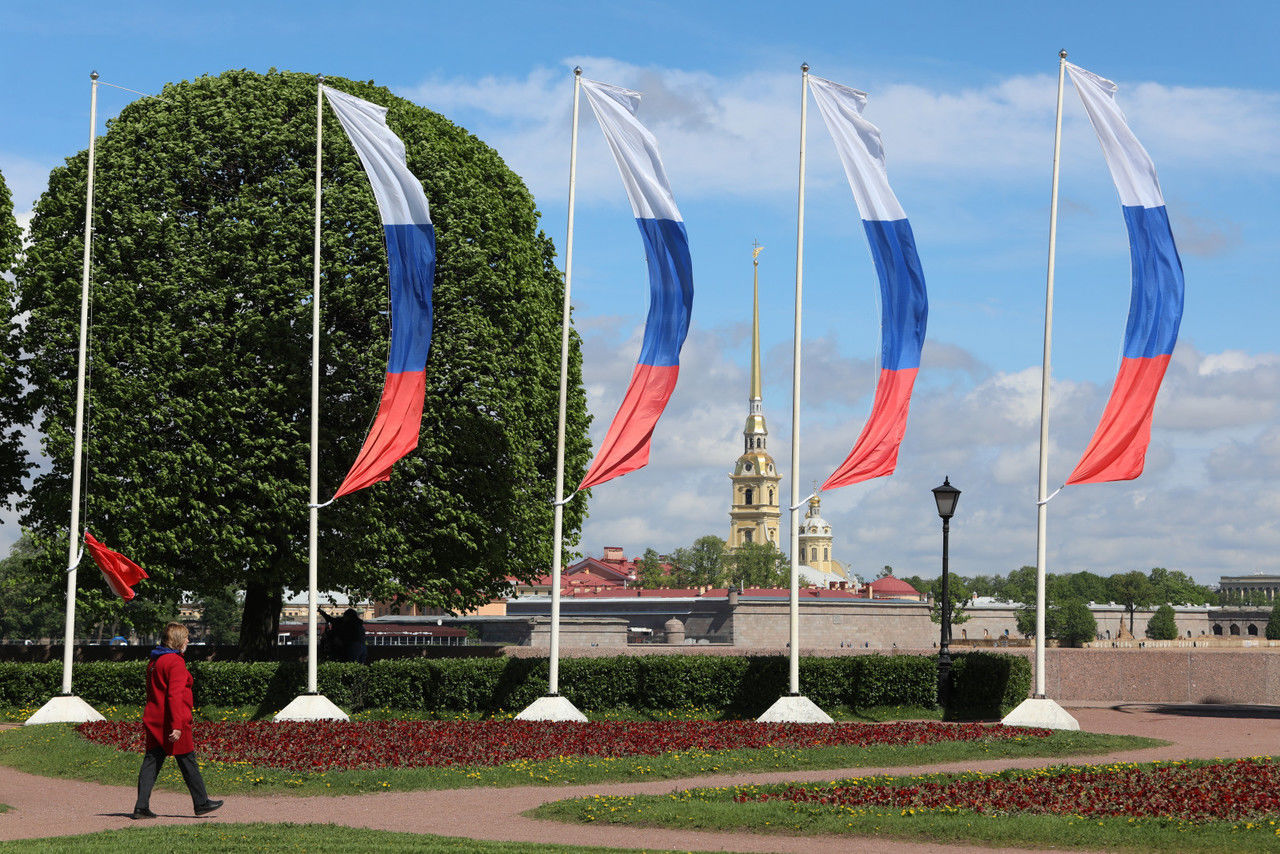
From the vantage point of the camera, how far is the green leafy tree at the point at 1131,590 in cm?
18125

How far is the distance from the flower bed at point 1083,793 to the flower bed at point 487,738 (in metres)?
4.00

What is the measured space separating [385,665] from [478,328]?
25.3 ft

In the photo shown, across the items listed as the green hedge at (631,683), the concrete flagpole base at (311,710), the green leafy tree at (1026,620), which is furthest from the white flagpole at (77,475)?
the green leafy tree at (1026,620)

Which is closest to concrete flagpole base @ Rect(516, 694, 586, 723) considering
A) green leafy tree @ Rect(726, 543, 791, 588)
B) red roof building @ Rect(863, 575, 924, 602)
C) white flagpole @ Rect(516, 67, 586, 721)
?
white flagpole @ Rect(516, 67, 586, 721)

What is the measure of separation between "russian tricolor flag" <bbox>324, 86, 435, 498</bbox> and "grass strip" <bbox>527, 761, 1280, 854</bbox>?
1103 centimetres

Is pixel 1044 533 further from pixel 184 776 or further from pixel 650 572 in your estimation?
pixel 650 572

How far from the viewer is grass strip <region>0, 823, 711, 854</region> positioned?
1155 centimetres

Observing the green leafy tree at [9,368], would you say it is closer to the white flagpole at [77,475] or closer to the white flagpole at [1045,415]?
the white flagpole at [77,475]

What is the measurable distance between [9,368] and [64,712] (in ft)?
29.1

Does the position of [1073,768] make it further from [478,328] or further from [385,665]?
[478,328]

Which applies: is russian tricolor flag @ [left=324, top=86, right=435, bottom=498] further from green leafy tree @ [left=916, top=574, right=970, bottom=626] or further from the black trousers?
green leafy tree @ [left=916, top=574, right=970, bottom=626]

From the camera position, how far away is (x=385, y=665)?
25609 millimetres

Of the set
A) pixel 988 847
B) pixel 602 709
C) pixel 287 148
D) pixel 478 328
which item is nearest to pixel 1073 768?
pixel 988 847

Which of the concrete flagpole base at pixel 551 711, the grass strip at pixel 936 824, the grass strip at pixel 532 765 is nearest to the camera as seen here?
the grass strip at pixel 936 824
